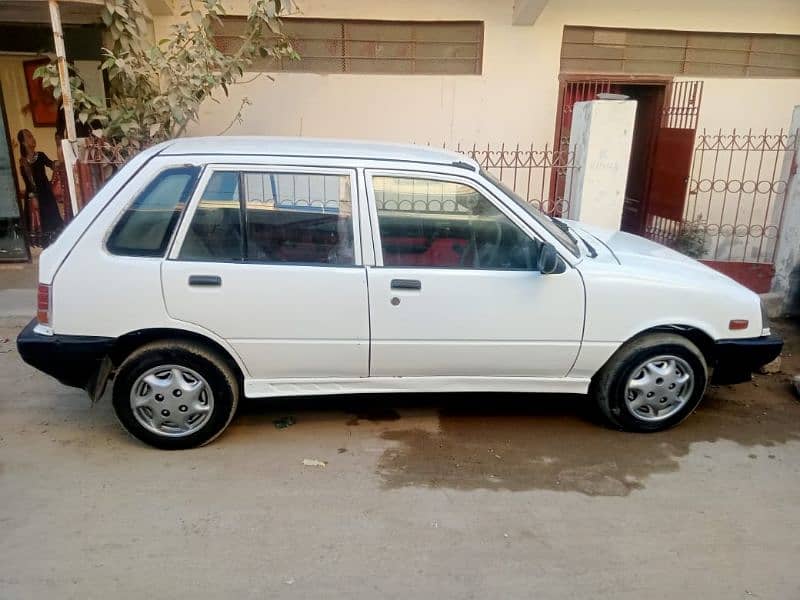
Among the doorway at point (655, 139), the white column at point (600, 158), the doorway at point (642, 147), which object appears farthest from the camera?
the doorway at point (642, 147)

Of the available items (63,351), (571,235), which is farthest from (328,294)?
(571,235)

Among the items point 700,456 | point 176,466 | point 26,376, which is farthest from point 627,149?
point 26,376

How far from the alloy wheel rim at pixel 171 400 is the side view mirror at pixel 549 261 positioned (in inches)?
81.1

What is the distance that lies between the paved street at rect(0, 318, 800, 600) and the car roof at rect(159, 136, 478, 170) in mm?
1711

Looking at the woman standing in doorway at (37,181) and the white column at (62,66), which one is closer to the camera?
the white column at (62,66)

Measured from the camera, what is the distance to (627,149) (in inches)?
232

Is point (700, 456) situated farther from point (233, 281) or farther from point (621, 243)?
point (233, 281)

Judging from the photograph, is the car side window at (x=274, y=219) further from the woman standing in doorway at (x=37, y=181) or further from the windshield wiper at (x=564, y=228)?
the woman standing in doorway at (x=37, y=181)

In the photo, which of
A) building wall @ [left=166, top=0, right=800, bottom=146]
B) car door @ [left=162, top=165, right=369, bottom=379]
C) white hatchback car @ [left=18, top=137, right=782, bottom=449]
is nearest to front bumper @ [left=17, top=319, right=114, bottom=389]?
white hatchback car @ [left=18, top=137, right=782, bottom=449]

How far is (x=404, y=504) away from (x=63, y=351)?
6.86 ft

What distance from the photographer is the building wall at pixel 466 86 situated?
289 inches

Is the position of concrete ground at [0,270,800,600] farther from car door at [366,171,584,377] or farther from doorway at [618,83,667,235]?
doorway at [618,83,667,235]

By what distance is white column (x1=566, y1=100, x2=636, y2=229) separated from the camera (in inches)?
226

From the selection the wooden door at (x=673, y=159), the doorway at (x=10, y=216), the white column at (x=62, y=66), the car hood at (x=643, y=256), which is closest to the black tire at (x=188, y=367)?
the car hood at (x=643, y=256)
